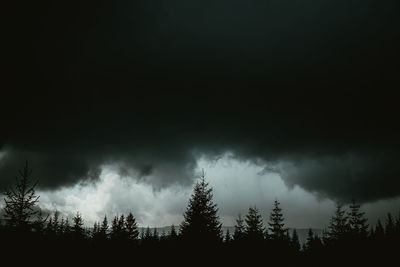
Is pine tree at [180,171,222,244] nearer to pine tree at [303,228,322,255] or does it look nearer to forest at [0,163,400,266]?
forest at [0,163,400,266]

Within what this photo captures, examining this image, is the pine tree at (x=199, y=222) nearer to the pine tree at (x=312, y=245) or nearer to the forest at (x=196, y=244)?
the forest at (x=196, y=244)

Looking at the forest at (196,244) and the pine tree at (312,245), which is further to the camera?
the pine tree at (312,245)

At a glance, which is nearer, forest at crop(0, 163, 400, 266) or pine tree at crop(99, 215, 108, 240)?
forest at crop(0, 163, 400, 266)

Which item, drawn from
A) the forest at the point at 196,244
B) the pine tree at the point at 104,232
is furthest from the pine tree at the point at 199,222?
the pine tree at the point at 104,232

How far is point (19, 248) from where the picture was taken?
1149cm

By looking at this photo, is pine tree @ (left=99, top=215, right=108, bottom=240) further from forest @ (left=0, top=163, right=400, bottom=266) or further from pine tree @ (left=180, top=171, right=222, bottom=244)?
pine tree @ (left=180, top=171, right=222, bottom=244)

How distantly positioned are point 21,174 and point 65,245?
5.36 m

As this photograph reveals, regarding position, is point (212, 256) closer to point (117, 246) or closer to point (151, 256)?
point (151, 256)

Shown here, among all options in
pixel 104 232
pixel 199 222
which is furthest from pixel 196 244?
pixel 104 232

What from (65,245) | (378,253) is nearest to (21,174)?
(65,245)

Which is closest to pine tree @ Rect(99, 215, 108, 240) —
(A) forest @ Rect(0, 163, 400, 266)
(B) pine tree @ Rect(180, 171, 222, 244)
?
(A) forest @ Rect(0, 163, 400, 266)

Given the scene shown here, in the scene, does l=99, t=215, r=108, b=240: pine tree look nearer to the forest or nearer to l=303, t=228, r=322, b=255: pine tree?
the forest

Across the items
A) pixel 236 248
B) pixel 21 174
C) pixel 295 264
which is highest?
pixel 21 174

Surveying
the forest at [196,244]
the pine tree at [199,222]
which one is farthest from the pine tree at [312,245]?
the pine tree at [199,222]
